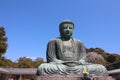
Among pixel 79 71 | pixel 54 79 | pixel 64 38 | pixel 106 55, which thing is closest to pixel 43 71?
pixel 54 79

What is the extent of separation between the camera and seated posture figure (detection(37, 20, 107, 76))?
30.1 feet

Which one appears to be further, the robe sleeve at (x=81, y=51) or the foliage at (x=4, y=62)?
the foliage at (x=4, y=62)

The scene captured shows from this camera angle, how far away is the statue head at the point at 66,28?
10.3 metres

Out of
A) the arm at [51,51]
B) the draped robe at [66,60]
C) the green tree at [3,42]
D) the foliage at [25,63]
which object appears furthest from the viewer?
the foliage at [25,63]

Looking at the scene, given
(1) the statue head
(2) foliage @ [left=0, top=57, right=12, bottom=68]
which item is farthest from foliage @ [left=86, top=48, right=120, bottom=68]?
(1) the statue head

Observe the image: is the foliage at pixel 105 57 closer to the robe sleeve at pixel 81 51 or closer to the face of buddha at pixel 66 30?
the robe sleeve at pixel 81 51

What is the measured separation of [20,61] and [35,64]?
258cm

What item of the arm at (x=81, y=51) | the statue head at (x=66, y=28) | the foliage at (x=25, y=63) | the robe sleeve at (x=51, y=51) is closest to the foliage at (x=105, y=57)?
the foliage at (x=25, y=63)

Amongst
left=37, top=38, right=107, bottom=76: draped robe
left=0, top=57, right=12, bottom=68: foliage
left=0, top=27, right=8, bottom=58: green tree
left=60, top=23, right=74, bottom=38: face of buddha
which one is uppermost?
left=0, top=27, right=8, bottom=58: green tree

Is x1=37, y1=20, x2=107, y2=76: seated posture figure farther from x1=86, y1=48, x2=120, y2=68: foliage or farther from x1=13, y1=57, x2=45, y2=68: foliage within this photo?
x1=13, y1=57, x2=45, y2=68: foliage

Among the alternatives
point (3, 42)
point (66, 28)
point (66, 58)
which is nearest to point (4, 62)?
point (3, 42)

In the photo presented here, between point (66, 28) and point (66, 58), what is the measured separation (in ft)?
4.10

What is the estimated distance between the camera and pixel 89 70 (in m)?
9.30

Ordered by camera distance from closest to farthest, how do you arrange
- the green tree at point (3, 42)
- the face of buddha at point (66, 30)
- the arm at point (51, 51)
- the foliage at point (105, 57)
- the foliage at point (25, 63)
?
the arm at point (51, 51)
the face of buddha at point (66, 30)
the green tree at point (3, 42)
the foliage at point (105, 57)
the foliage at point (25, 63)
